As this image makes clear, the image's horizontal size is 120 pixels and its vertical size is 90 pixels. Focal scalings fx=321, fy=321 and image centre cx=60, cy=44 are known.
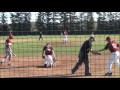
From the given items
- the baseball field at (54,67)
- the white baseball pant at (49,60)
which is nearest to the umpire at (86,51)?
the baseball field at (54,67)

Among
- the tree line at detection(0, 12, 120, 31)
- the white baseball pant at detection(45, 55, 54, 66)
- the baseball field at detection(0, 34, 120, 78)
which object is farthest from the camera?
the white baseball pant at detection(45, 55, 54, 66)

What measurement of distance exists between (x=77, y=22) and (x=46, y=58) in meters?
5.22

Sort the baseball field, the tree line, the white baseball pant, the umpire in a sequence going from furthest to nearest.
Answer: the white baseball pant
the baseball field
the umpire
the tree line

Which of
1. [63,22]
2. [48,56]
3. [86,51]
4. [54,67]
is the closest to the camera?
[63,22]

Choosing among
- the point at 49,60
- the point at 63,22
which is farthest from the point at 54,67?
the point at 63,22

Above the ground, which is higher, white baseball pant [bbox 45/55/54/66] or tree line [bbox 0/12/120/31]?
tree line [bbox 0/12/120/31]

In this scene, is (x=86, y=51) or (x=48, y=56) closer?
(x=86, y=51)

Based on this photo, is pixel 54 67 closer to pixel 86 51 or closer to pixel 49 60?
pixel 49 60

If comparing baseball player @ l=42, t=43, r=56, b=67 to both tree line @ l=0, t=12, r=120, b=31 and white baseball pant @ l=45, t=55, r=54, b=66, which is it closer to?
white baseball pant @ l=45, t=55, r=54, b=66

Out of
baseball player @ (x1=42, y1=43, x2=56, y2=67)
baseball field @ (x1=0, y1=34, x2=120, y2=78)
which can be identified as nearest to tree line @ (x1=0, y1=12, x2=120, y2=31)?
baseball field @ (x1=0, y1=34, x2=120, y2=78)

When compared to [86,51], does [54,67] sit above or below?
below

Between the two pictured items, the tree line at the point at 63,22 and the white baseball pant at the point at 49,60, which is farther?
the white baseball pant at the point at 49,60

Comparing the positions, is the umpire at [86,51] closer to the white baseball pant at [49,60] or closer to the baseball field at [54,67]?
the baseball field at [54,67]

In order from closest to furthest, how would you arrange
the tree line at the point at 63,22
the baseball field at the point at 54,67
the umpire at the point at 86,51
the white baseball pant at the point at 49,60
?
Result: 1. the tree line at the point at 63,22
2. the umpire at the point at 86,51
3. the baseball field at the point at 54,67
4. the white baseball pant at the point at 49,60
